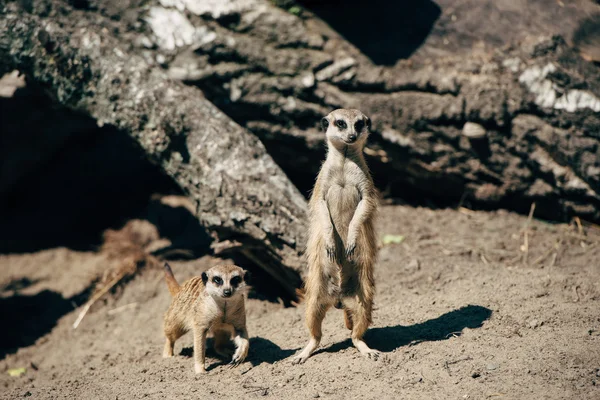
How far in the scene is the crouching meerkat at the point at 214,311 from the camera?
355cm

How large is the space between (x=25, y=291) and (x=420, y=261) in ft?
12.0

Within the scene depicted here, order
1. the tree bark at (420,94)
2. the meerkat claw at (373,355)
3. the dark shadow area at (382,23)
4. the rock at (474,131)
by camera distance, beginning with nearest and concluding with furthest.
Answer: the meerkat claw at (373,355), the tree bark at (420,94), the rock at (474,131), the dark shadow area at (382,23)

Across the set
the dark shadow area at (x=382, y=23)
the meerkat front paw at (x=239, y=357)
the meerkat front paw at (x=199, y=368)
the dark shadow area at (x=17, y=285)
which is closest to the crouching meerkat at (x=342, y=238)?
the meerkat front paw at (x=239, y=357)

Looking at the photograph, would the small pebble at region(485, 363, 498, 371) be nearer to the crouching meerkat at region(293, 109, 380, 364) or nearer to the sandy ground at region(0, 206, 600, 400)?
the sandy ground at region(0, 206, 600, 400)

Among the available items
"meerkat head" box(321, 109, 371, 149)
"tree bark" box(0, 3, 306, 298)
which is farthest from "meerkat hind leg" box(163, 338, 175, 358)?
"meerkat head" box(321, 109, 371, 149)

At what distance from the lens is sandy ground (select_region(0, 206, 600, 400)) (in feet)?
9.72

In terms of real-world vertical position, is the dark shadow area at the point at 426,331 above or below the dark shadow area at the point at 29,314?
above

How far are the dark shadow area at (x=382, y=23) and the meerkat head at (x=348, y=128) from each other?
211 cm

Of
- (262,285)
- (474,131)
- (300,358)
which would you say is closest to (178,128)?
(262,285)

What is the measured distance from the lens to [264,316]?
4.53 m

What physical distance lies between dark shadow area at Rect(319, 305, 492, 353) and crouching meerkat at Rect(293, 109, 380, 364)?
0.16 metres

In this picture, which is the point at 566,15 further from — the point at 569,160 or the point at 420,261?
the point at 420,261

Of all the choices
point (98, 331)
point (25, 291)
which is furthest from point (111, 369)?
point (25, 291)

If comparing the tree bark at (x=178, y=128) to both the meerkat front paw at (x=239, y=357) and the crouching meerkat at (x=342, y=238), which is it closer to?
the crouching meerkat at (x=342, y=238)
